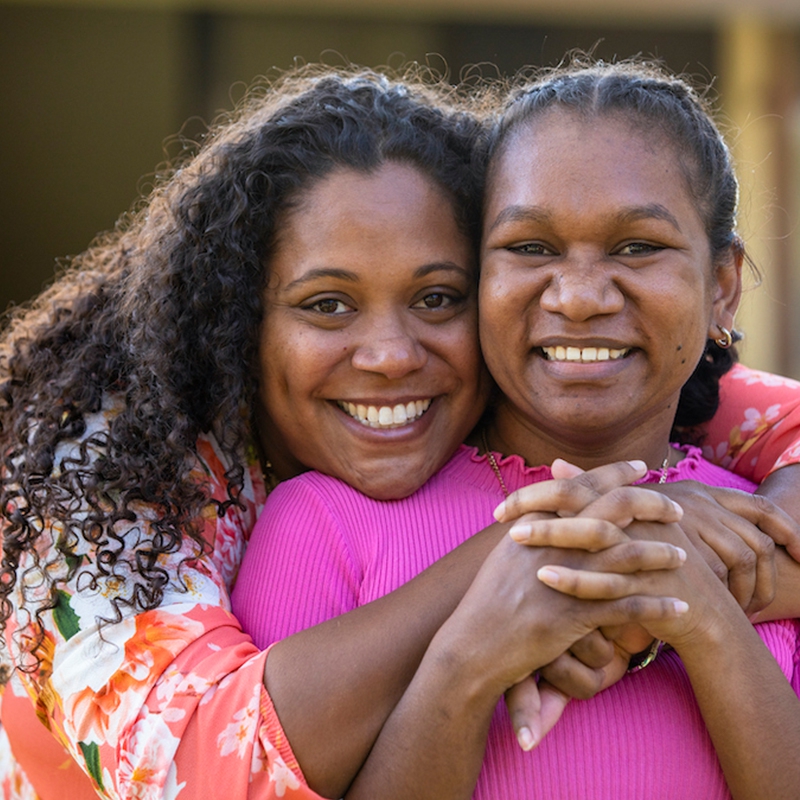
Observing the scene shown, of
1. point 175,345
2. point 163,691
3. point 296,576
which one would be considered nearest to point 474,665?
point 296,576

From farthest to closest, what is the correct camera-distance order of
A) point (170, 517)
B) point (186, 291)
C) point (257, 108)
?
1. point (257, 108)
2. point (186, 291)
3. point (170, 517)

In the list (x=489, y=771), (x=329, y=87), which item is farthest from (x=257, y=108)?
(x=489, y=771)

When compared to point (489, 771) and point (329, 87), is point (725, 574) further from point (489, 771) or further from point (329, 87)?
point (329, 87)

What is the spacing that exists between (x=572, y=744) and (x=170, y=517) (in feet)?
2.97

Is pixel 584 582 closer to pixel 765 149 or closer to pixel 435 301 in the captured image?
pixel 435 301

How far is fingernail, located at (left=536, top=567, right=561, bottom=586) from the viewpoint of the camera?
181 cm

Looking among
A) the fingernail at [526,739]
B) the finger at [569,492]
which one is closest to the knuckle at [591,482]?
the finger at [569,492]

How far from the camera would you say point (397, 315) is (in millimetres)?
2238

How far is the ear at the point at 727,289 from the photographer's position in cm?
232

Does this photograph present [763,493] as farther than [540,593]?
Yes

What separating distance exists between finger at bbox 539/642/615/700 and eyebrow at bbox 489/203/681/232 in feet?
2.79

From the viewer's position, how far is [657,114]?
2.17m

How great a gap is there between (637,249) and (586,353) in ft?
0.79

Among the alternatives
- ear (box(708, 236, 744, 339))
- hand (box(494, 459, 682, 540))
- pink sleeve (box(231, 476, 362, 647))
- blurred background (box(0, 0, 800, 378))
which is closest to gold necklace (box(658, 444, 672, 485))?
ear (box(708, 236, 744, 339))
